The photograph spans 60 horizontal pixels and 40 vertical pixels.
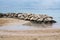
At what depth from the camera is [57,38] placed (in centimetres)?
1462

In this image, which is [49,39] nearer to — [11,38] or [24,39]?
[24,39]

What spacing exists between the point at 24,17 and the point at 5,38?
737 inches

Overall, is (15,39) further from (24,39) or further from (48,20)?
(48,20)

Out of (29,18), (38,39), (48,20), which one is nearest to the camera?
(38,39)

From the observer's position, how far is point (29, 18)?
105 feet

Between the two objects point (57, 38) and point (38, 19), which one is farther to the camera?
point (38, 19)

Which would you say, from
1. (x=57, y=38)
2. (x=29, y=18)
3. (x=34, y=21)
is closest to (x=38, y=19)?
(x=34, y=21)

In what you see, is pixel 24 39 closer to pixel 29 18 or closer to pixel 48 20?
pixel 48 20

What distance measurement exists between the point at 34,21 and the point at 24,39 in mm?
15594

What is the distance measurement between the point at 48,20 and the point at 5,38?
15.8m

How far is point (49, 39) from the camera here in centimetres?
1422

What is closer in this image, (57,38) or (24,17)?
(57,38)

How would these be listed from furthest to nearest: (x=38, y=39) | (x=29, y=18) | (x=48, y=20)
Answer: (x=29, y=18)
(x=48, y=20)
(x=38, y=39)

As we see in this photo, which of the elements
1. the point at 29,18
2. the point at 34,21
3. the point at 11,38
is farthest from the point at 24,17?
the point at 11,38
